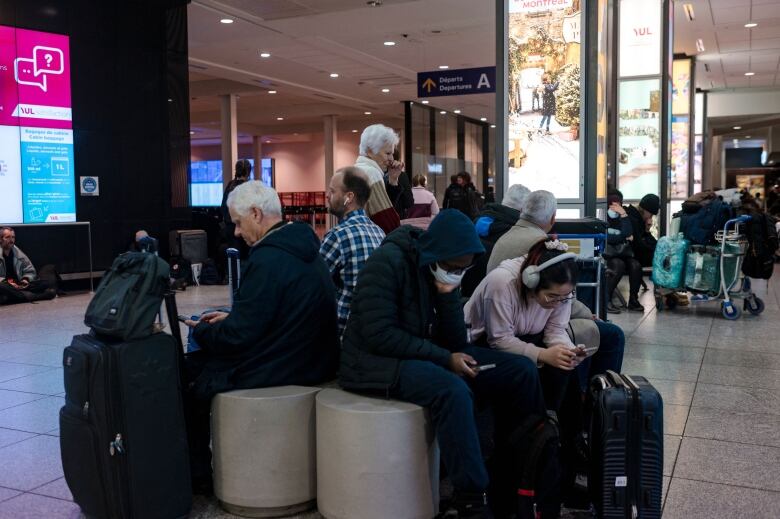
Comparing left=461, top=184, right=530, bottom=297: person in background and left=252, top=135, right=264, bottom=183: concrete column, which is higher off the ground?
left=252, top=135, right=264, bottom=183: concrete column

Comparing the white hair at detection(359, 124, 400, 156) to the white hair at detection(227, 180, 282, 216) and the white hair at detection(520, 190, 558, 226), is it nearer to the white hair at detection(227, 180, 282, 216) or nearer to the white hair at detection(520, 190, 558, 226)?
the white hair at detection(520, 190, 558, 226)

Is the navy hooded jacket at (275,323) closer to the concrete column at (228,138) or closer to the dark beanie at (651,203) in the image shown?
the dark beanie at (651,203)

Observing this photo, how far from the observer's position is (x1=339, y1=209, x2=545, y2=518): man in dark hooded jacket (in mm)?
2615

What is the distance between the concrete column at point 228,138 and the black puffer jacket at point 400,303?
15957mm

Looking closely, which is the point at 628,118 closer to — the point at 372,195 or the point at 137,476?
the point at 372,195

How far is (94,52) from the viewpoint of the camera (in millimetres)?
10375

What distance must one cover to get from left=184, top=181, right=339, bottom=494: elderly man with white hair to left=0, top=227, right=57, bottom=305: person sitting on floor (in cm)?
694

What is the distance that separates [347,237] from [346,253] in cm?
7

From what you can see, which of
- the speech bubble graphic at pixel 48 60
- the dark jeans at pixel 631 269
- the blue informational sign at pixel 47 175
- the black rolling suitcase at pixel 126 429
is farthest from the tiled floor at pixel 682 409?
the speech bubble graphic at pixel 48 60

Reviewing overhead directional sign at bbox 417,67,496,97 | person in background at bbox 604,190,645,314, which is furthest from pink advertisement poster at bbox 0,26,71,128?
person in background at bbox 604,190,645,314

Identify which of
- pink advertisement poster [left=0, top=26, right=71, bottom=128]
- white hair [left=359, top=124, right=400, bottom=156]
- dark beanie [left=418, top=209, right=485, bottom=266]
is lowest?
dark beanie [left=418, top=209, right=485, bottom=266]

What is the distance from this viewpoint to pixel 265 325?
293 cm

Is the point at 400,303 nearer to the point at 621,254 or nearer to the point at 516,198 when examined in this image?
the point at 516,198

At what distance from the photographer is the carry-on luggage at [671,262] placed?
7891 millimetres
